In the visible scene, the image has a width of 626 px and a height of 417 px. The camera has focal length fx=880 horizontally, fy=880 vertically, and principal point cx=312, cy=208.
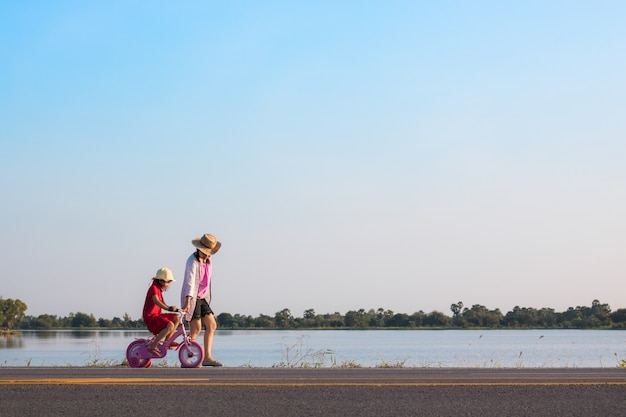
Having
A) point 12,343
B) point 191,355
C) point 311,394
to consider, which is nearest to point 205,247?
point 191,355

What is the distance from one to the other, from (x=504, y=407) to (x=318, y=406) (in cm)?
168

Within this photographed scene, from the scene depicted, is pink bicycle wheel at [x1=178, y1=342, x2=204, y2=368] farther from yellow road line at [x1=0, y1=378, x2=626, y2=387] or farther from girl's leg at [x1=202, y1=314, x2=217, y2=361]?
yellow road line at [x1=0, y1=378, x2=626, y2=387]

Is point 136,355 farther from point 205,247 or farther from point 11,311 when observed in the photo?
point 11,311

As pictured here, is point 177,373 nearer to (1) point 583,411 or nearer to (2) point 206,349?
(2) point 206,349

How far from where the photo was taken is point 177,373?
38.8ft

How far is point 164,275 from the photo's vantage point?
14.4m

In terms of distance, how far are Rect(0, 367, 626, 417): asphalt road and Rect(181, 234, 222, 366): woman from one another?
2772 mm

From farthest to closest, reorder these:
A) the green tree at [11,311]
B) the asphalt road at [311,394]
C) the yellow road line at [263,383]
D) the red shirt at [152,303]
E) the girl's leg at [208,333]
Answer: the green tree at [11,311] < the red shirt at [152,303] < the girl's leg at [208,333] < the yellow road line at [263,383] < the asphalt road at [311,394]

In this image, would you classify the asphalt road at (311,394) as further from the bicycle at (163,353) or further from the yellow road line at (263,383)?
the bicycle at (163,353)

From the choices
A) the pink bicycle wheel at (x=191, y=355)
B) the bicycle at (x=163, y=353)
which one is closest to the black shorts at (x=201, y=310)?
the bicycle at (x=163, y=353)

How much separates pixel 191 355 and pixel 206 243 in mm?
1883

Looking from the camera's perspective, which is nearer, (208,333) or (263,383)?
(263,383)

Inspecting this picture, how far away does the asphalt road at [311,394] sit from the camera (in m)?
7.71

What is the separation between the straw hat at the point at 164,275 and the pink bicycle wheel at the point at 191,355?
116 centimetres
